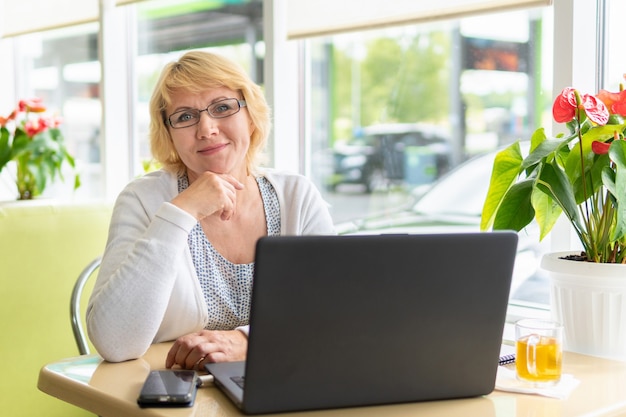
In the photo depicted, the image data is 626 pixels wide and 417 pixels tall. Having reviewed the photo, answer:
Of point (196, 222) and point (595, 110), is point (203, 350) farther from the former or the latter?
point (595, 110)

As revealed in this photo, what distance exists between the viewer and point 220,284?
1.74 metres

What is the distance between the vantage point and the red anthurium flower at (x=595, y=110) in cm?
149

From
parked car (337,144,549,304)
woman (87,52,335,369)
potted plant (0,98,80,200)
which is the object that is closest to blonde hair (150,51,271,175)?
woman (87,52,335,369)

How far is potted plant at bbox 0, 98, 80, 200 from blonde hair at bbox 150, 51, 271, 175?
1.54 meters

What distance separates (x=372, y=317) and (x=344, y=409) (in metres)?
0.15

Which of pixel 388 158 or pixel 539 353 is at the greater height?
pixel 388 158

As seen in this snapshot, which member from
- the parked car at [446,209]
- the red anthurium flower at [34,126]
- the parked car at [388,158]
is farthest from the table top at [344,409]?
the red anthurium flower at [34,126]

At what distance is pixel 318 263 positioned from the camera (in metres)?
1.06

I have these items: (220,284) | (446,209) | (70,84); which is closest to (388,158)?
(446,209)

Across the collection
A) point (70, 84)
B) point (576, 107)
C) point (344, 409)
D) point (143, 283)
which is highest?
point (70, 84)

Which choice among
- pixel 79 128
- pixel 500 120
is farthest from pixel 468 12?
pixel 79 128

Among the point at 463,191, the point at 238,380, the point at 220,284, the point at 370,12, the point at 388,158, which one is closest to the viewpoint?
the point at 238,380

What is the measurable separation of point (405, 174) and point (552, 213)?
77.0 inches

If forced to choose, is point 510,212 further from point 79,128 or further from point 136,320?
point 79,128
